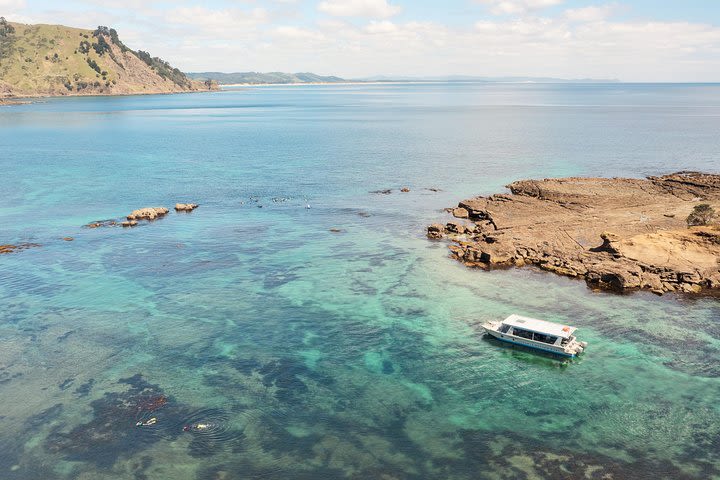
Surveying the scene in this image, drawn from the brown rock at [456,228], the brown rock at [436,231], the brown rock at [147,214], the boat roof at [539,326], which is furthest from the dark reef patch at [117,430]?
the brown rock at [147,214]

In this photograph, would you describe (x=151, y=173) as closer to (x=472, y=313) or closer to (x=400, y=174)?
(x=400, y=174)

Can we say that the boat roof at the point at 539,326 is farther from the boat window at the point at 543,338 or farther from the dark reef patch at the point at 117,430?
the dark reef patch at the point at 117,430

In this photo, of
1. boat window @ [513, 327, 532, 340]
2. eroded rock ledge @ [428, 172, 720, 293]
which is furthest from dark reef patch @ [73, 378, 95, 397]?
eroded rock ledge @ [428, 172, 720, 293]

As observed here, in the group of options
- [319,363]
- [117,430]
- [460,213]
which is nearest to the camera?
[117,430]

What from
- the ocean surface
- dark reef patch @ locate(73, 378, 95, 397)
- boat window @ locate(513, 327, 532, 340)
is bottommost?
dark reef patch @ locate(73, 378, 95, 397)

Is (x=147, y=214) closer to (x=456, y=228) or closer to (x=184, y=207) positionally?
(x=184, y=207)

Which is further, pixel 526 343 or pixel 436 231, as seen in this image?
pixel 436 231

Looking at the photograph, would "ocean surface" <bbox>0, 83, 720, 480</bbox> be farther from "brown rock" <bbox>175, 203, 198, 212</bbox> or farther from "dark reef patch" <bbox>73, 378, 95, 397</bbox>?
"brown rock" <bbox>175, 203, 198, 212</bbox>

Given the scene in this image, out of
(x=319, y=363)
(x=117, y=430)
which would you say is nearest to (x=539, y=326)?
(x=319, y=363)
